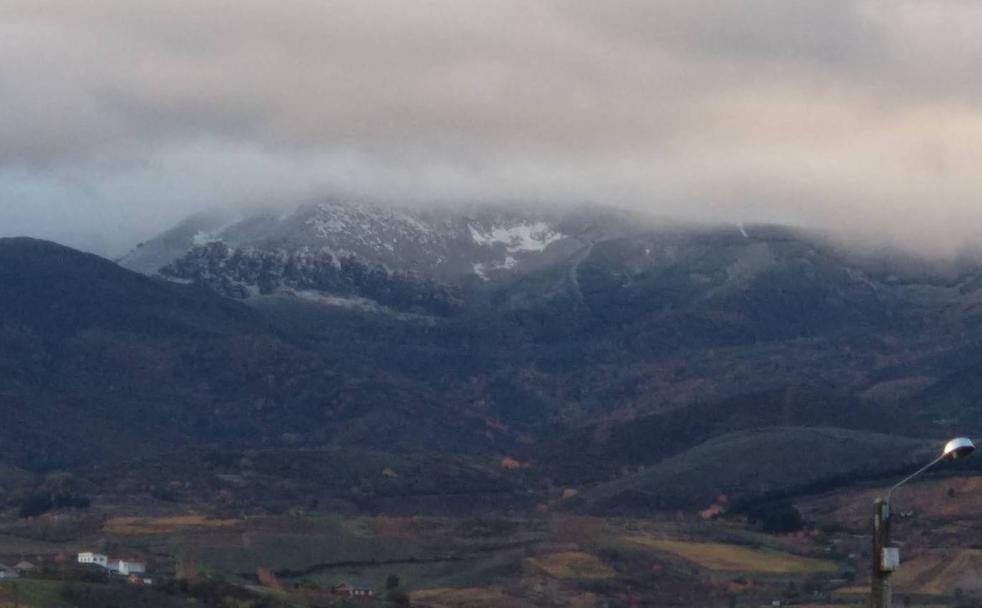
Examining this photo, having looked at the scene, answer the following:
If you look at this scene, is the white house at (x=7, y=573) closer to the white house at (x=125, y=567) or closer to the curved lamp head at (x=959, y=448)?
the white house at (x=125, y=567)

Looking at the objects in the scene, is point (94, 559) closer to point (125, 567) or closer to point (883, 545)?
point (125, 567)

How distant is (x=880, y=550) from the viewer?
32.4m

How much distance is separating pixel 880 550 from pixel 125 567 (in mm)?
103599

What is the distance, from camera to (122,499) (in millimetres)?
197000

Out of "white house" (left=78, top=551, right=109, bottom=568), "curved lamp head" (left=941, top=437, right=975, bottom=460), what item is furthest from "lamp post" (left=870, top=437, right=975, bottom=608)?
"white house" (left=78, top=551, right=109, bottom=568)

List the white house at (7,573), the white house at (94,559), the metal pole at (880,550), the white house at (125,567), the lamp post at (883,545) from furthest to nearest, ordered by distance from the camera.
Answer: the white house at (94,559) < the white house at (125,567) < the white house at (7,573) < the metal pole at (880,550) < the lamp post at (883,545)

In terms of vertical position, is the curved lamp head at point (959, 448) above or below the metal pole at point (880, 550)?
above

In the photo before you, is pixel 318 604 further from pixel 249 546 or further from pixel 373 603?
pixel 249 546

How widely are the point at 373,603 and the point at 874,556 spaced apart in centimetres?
8699

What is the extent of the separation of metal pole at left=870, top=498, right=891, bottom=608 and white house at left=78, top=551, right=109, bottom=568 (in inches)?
3938

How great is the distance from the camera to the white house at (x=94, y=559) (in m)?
130

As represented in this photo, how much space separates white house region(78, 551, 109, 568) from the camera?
130375 mm

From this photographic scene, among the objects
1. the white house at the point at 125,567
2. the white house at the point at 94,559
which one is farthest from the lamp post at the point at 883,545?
the white house at the point at 94,559

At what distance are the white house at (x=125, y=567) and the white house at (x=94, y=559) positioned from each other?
0.43 metres
